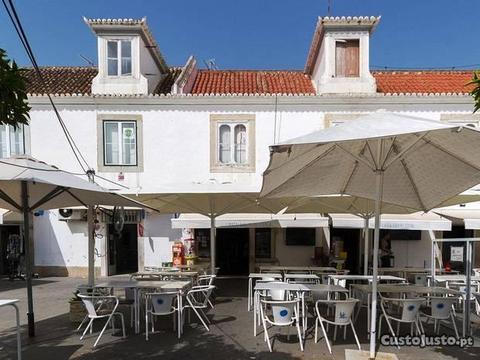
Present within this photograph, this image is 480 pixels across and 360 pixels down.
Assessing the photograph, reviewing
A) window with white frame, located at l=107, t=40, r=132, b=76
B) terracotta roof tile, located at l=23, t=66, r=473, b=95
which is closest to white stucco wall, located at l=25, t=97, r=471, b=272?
terracotta roof tile, located at l=23, t=66, r=473, b=95

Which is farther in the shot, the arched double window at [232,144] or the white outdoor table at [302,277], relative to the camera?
the arched double window at [232,144]

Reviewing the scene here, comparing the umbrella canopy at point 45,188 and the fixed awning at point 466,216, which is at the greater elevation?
the umbrella canopy at point 45,188

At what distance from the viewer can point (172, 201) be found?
8617 millimetres

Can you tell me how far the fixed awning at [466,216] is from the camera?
32.1 feet

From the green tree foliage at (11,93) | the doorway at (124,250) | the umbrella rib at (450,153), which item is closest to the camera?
the green tree foliage at (11,93)

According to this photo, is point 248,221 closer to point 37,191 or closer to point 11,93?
point 37,191

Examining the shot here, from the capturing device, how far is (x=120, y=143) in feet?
43.9

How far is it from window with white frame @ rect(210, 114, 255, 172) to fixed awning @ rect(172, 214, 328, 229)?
2.42 metres

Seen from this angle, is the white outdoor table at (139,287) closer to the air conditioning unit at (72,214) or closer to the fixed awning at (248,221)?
the fixed awning at (248,221)

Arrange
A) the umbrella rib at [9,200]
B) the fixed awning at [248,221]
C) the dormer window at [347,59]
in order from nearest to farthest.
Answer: the umbrella rib at [9,200]
the fixed awning at [248,221]
the dormer window at [347,59]

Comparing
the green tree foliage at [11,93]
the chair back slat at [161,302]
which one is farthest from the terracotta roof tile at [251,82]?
the green tree foliage at [11,93]

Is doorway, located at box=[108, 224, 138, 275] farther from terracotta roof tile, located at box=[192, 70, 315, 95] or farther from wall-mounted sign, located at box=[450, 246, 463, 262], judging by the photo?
wall-mounted sign, located at box=[450, 246, 463, 262]

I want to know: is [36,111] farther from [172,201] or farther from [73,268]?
[172,201]

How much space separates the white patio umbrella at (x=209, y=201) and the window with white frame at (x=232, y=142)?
3.84 metres
